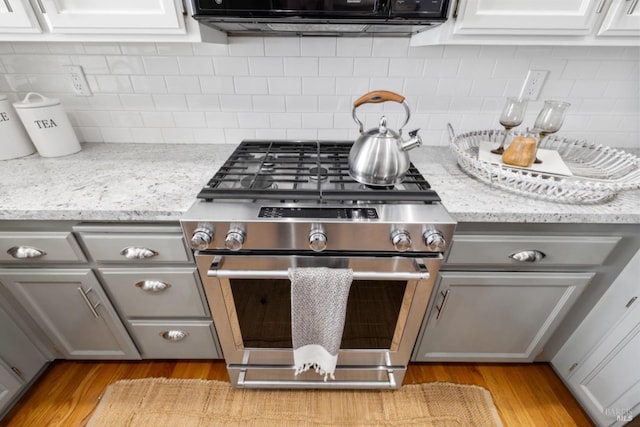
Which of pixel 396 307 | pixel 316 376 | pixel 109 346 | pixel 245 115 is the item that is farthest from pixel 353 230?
pixel 109 346

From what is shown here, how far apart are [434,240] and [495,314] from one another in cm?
59

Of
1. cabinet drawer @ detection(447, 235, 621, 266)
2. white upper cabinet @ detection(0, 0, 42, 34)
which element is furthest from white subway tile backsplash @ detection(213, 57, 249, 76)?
cabinet drawer @ detection(447, 235, 621, 266)

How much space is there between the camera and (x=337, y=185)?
36.9 inches

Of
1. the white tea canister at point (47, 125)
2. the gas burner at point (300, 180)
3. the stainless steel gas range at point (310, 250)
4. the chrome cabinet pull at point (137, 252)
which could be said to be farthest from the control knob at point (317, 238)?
the white tea canister at point (47, 125)

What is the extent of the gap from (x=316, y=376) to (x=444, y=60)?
1.47 m

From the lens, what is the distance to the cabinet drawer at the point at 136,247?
862 mm

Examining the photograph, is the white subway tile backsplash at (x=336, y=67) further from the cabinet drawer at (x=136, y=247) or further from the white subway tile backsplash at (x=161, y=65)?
the cabinet drawer at (x=136, y=247)

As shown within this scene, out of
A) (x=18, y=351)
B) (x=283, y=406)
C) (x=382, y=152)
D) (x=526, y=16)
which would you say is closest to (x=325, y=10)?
(x=382, y=152)

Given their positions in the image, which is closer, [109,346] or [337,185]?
[337,185]

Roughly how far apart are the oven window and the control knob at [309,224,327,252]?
0.66 ft

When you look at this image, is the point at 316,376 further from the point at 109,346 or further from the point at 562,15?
the point at 562,15

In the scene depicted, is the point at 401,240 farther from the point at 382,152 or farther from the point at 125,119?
the point at 125,119

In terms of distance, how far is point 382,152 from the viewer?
880 millimetres

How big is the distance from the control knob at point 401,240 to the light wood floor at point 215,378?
0.88m
